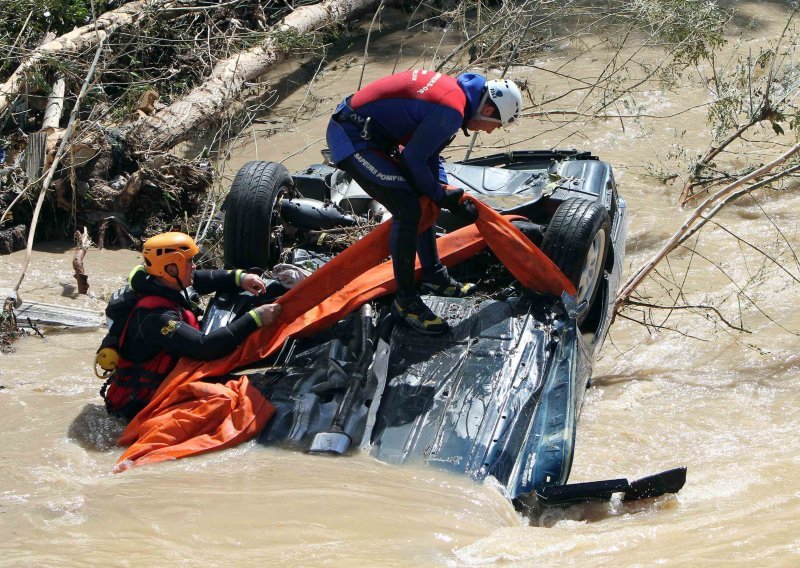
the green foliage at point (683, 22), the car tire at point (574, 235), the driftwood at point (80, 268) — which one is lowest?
the driftwood at point (80, 268)

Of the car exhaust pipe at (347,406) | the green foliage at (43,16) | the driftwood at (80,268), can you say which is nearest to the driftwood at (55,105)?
the green foliage at (43,16)

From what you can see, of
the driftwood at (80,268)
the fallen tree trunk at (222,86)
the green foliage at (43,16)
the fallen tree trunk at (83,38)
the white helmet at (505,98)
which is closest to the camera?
the white helmet at (505,98)

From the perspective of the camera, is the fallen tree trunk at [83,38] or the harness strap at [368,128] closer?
the harness strap at [368,128]

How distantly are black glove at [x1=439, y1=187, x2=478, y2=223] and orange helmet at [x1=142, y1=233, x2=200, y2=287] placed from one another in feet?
4.56

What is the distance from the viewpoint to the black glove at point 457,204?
215 inches

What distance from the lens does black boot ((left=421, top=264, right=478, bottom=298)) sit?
18.9 ft

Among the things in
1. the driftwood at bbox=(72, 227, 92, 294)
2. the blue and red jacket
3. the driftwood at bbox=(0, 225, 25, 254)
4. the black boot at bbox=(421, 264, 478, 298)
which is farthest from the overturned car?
the driftwood at bbox=(0, 225, 25, 254)

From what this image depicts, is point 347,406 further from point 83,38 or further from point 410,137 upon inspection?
point 83,38

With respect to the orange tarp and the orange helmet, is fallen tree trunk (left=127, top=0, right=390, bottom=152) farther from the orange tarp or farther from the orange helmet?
the orange tarp

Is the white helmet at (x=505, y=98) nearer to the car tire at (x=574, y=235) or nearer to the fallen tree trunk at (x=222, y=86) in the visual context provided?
the car tire at (x=574, y=235)

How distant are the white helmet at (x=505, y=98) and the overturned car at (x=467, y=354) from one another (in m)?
0.63

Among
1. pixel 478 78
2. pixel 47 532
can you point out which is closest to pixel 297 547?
pixel 47 532

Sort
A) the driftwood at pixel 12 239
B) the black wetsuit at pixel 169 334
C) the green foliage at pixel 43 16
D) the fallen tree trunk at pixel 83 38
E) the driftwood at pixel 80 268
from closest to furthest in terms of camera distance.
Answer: the black wetsuit at pixel 169 334 → the driftwood at pixel 80 268 → the driftwood at pixel 12 239 → the fallen tree trunk at pixel 83 38 → the green foliage at pixel 43 16

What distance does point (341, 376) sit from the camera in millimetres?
5152
